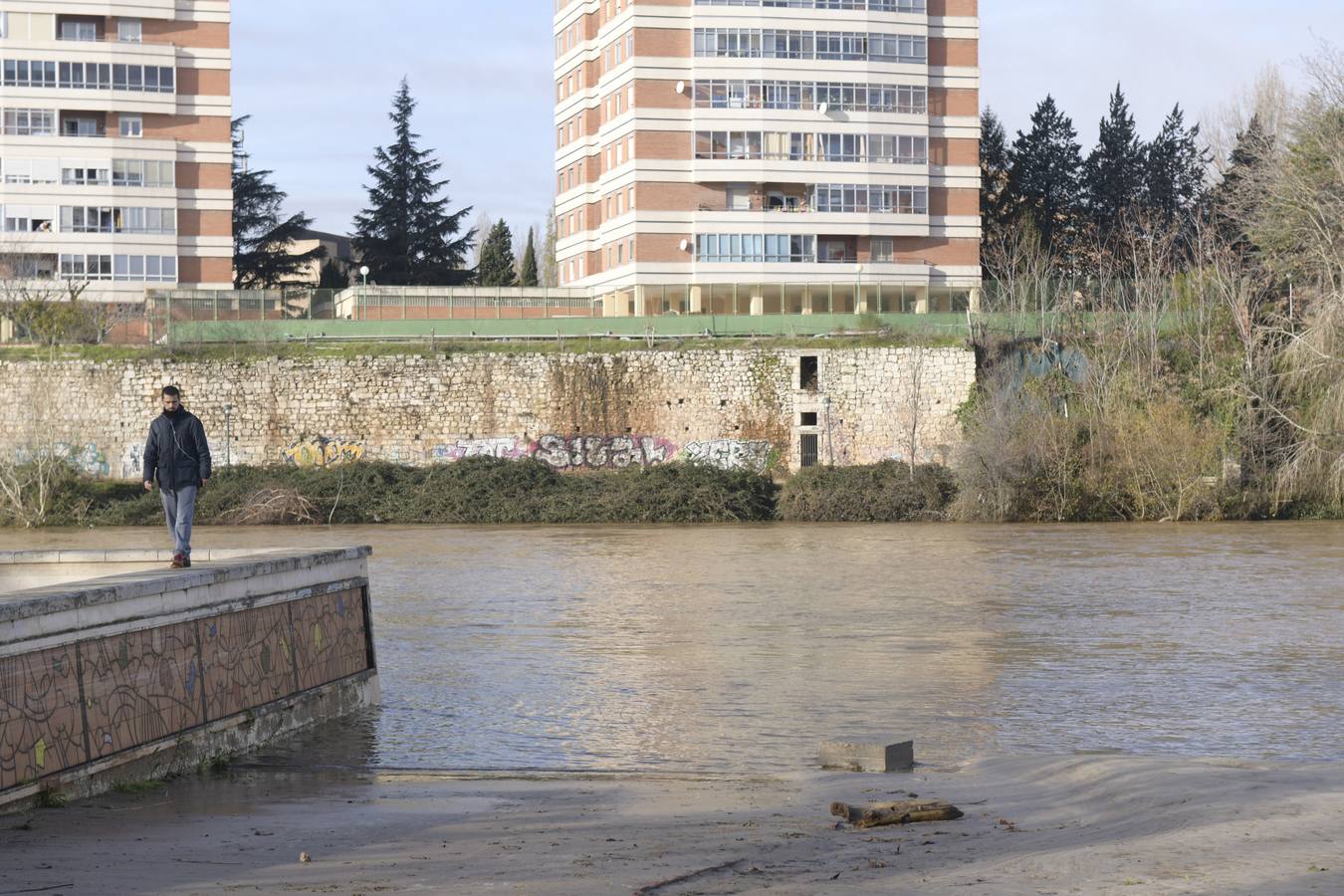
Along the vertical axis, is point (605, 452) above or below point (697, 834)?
above

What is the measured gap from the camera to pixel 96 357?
2217 inches

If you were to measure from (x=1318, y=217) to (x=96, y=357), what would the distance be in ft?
132

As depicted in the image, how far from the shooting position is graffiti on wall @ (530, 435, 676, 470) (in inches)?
2185

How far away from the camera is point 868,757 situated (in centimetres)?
1261

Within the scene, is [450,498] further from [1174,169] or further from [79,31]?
[1174,169]

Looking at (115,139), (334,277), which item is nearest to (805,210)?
(334,277)

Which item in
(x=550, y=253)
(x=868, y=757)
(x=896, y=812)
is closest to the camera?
(x=896, y=812)

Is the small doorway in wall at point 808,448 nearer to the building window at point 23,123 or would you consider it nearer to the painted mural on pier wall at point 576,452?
the painted mural on pier wall at point 576,452

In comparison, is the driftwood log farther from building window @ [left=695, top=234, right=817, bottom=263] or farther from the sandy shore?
building window @ [left=695, top=234, right=817, bottom=263]

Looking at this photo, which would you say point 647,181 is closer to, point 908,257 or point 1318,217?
point 908,257

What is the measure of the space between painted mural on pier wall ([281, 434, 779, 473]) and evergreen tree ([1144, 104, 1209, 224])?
35.5m

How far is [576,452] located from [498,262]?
41.5 meters

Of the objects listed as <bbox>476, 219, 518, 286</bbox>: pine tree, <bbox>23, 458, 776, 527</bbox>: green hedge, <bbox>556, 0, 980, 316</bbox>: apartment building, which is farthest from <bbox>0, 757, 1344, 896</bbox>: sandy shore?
<bbox>476, 219, 518, 286</bbox>: pine tree

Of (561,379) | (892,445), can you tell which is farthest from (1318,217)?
(561,379)
